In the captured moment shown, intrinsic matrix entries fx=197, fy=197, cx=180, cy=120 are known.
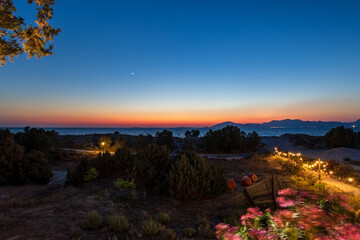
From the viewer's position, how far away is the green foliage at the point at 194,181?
590 centimetres

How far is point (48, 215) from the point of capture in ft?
14.1

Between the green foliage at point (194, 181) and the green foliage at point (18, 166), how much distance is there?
20.1ft

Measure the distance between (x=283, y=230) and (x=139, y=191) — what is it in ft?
16.5

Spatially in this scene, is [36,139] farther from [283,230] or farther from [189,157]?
[283,230]

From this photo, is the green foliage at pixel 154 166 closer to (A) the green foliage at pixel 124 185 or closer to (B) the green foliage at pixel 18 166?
(A) the green foliage at pixel 124 185

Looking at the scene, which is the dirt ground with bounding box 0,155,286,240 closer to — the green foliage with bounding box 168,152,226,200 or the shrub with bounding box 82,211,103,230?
the shrub with bounding box 82,211,103,230

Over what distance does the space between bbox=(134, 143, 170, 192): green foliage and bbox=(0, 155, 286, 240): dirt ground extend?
41 centimetres

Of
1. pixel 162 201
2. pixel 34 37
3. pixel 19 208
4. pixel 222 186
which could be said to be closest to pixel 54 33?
pixel 34 37

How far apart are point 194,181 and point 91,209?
286cm

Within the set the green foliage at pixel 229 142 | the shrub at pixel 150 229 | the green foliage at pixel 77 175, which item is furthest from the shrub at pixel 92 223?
the green foliage at pixel 229 142

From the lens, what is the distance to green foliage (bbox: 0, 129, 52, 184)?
7.75m

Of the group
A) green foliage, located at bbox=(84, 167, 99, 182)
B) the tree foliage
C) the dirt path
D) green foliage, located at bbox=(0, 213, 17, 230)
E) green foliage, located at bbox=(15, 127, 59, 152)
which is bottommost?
the dirt path

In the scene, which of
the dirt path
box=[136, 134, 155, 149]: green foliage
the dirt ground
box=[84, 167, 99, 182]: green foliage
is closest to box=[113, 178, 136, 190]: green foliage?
the dirt ground

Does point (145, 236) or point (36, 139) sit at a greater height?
point (36, 139)
